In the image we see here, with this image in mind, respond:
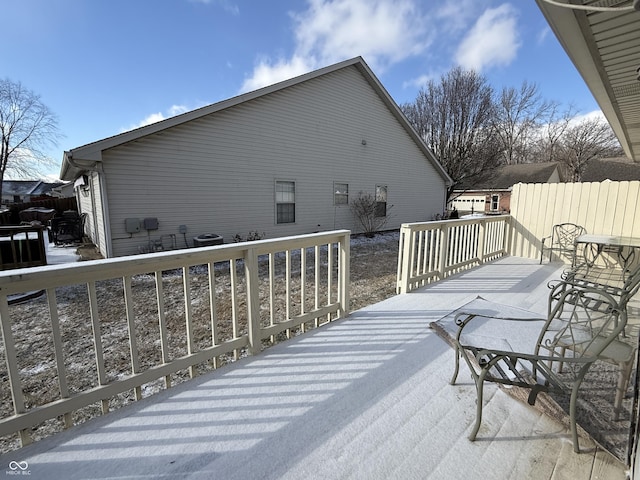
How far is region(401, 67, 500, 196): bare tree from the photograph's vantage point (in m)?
16.3

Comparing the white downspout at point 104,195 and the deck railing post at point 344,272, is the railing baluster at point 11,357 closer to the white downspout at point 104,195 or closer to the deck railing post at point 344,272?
the deck railing post at point 344,272

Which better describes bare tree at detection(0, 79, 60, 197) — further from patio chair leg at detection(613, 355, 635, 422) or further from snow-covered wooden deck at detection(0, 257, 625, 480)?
patio chair leg at detection(613, 355, 635, 422)

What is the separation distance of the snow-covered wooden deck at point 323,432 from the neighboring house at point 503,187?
22.6 m

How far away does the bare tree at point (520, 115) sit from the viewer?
2281cm

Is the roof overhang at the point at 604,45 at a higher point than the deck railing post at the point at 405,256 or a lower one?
higher

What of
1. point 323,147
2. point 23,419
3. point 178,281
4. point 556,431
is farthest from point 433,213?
point 23,419

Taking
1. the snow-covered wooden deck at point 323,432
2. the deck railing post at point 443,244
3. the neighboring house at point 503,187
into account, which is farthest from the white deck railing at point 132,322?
the neighboring house at point 503,187

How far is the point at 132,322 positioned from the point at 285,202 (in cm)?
745

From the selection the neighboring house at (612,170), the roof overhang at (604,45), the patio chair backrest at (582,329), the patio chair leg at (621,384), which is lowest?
the patio chair leg at (621,384)

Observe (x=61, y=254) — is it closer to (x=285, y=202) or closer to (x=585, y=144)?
(x=285, y=202)

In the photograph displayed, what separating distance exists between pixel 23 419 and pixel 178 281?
4055mm

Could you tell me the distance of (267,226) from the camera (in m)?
8.61

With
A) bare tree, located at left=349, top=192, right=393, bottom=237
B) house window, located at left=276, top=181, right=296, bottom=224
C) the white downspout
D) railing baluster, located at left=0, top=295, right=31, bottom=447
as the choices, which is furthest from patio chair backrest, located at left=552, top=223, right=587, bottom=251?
the white downspout

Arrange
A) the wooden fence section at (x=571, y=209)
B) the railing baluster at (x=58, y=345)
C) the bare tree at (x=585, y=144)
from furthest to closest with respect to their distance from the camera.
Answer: the bare tree at (x=585, y=144) < the wooden fence section at (x=571, y=209) < the railing baluster at (x=58, y=345)
